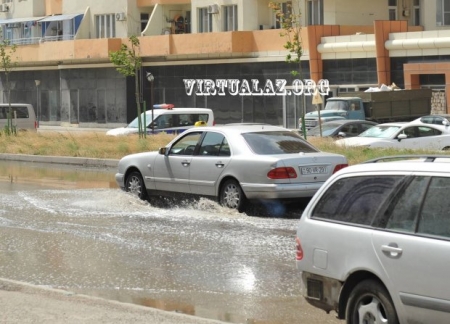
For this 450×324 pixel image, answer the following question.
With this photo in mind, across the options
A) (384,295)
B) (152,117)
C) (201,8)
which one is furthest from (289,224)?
(201,8)

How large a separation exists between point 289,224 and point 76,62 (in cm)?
4887

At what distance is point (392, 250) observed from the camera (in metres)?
6.64

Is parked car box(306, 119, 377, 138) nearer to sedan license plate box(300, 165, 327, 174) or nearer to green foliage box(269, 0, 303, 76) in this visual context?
green foliage box(269, 0, 303, 76)

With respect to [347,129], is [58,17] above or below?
above

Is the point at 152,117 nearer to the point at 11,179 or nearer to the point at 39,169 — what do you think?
the point at 39,169

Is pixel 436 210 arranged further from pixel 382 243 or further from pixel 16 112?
pixel 16 112

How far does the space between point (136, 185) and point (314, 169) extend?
3.79m

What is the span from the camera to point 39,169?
1051 inches

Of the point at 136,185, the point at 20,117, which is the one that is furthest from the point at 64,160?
the point at 20,117

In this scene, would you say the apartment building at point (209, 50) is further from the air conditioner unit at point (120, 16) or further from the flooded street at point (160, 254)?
the flooded street at point (160, 254)

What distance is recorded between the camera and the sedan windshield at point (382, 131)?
27.7m

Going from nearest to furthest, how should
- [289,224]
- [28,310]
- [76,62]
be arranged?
[28,310] < [289,224] < [76,62]

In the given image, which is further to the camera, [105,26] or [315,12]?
[105,26]

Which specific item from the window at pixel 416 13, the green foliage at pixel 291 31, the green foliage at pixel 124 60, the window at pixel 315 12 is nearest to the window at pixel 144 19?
the green foliage at pixel 291 31
